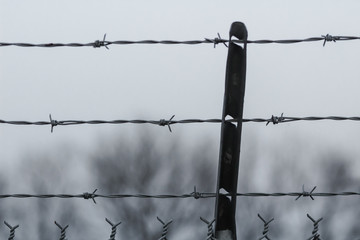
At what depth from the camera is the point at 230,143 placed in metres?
3.78

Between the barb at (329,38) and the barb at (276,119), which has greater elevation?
the barb at (329,38)

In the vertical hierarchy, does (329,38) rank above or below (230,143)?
above

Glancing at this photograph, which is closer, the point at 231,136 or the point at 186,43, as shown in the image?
the point at 231,136

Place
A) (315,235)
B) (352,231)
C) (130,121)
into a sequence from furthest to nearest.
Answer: (352,231)
(130,121)
(315,235)

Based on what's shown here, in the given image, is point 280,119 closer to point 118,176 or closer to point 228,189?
point 228,189

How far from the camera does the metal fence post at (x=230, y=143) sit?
3.76m

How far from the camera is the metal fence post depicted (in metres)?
3.76

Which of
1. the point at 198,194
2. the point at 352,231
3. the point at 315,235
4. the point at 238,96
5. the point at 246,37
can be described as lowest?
the point at 315,235

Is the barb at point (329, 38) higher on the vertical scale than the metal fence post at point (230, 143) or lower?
higher

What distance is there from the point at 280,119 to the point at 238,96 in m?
0.52

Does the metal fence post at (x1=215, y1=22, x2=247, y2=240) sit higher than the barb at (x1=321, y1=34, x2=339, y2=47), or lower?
lower

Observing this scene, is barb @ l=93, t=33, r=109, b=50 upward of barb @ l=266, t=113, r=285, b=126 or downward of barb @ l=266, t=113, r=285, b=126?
upward

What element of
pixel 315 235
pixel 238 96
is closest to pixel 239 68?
pixel 238 96

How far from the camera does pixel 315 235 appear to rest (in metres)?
3.73
